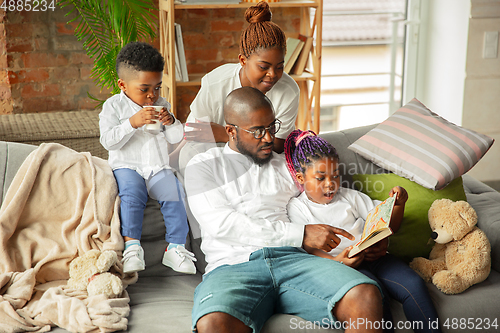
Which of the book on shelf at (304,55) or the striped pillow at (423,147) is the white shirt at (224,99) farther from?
the book on shelf at (304,55)

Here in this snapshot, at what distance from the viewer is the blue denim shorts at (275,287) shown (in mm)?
1411

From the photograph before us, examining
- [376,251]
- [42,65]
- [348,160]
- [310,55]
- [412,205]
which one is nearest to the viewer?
[376,251]

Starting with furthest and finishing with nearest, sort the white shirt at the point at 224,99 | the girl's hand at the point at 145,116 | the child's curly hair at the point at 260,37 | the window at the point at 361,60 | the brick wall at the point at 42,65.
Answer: the window at the point at 361,60 < the brick wall at the point at 42,65 < the white shirt at the point at 224,99 < the child's curly hair at the point at 260,37 < the girl's hand at the point at 145,116

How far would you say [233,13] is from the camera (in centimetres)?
342

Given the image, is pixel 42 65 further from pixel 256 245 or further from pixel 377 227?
pixel 377 227

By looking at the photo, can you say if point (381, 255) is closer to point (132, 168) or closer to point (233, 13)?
point (132, 168)

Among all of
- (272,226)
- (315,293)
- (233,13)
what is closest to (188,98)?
(233,13)

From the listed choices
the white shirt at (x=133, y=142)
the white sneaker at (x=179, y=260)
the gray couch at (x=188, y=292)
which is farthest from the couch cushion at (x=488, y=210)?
the white shirt at (x=133, y=142)

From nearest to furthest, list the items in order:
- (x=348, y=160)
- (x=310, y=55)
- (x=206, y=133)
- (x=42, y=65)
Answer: (x=206, y=133), (x=348, y=160), (x=42, y=65), (x=310, y=55)

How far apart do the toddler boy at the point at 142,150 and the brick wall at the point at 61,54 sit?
59.4 inches

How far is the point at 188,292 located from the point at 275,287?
375mm

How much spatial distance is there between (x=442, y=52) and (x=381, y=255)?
236cm

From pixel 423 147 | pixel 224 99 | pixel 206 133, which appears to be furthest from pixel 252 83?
pixel 423 147

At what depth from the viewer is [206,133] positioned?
1.98 meters
